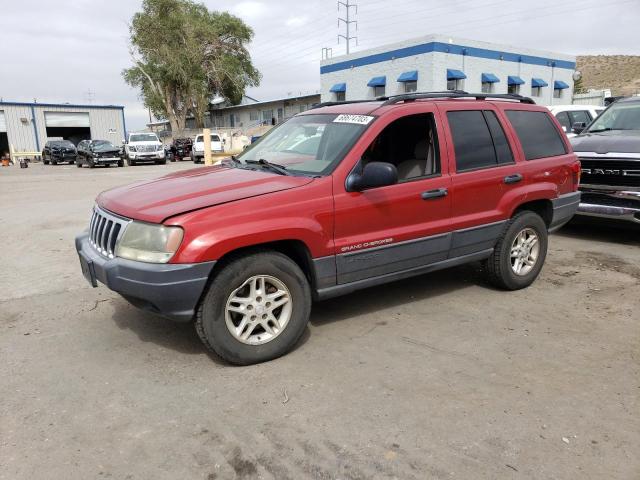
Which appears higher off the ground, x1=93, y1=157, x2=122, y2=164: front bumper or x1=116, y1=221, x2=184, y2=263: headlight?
x1=116, y1=221, x2=184, y2=263: headlight

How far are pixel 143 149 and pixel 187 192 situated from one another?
2813cm

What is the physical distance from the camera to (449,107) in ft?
15.2

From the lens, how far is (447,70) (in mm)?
30094

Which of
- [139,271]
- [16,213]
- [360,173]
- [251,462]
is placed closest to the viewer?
[251,462]

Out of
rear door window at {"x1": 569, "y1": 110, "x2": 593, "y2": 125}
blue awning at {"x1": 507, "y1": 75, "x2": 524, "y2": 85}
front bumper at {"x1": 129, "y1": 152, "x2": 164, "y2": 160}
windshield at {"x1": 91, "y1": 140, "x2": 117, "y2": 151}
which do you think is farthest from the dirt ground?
blue awning at {"x1": 507, "y1": 75, "x2": 524, "y2": 85}

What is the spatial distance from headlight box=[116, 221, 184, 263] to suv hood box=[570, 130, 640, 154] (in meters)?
6.18

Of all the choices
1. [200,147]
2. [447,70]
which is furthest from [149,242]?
[200,147]

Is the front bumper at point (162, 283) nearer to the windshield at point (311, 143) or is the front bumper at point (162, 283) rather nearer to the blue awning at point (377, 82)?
the windshield at point (311, 143)

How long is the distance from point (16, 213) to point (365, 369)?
9.61 meters

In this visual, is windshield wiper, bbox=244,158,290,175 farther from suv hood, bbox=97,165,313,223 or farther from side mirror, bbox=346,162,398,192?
side mirror, bbox=346,162,398,192

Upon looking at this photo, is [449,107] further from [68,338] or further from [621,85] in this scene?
[621,85]

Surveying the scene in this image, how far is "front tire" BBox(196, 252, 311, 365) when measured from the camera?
3467 millimetres

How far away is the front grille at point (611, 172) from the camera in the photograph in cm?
676

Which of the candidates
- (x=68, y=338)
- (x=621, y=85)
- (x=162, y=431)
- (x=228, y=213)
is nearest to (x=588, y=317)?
(x=228, y=213)
